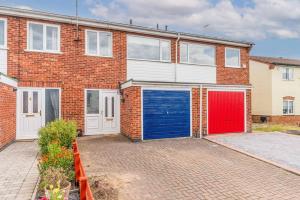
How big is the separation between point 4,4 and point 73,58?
3.94 meters

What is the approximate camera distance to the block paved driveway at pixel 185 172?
216 inches

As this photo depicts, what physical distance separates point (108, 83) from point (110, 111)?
1590 millimetres

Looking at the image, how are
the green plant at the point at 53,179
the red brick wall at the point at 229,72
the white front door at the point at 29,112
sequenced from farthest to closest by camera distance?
1. the red brick wall at the point at 229,72
2. the white front door at the point at 29,112
3. the green plant at the point at 53,179

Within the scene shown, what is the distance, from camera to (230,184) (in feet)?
19.9

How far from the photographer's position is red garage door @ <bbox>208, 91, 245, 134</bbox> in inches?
534

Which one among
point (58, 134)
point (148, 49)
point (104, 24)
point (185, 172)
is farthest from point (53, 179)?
point (148, 49)

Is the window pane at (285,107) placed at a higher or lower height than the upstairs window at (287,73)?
lower

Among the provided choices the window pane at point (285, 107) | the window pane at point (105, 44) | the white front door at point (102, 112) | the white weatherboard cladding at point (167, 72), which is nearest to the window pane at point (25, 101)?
the white front door at point (102, 112)

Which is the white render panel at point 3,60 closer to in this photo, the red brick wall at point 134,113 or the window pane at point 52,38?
the window pane at point 52,38

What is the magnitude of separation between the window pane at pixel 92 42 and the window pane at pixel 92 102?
2.25 metres

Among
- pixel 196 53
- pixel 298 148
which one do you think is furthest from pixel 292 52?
pixel 298 148

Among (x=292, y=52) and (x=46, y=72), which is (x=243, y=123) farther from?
(x=292, y=52)

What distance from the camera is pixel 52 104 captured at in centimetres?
1238

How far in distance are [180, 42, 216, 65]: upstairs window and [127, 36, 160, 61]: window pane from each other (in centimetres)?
184
